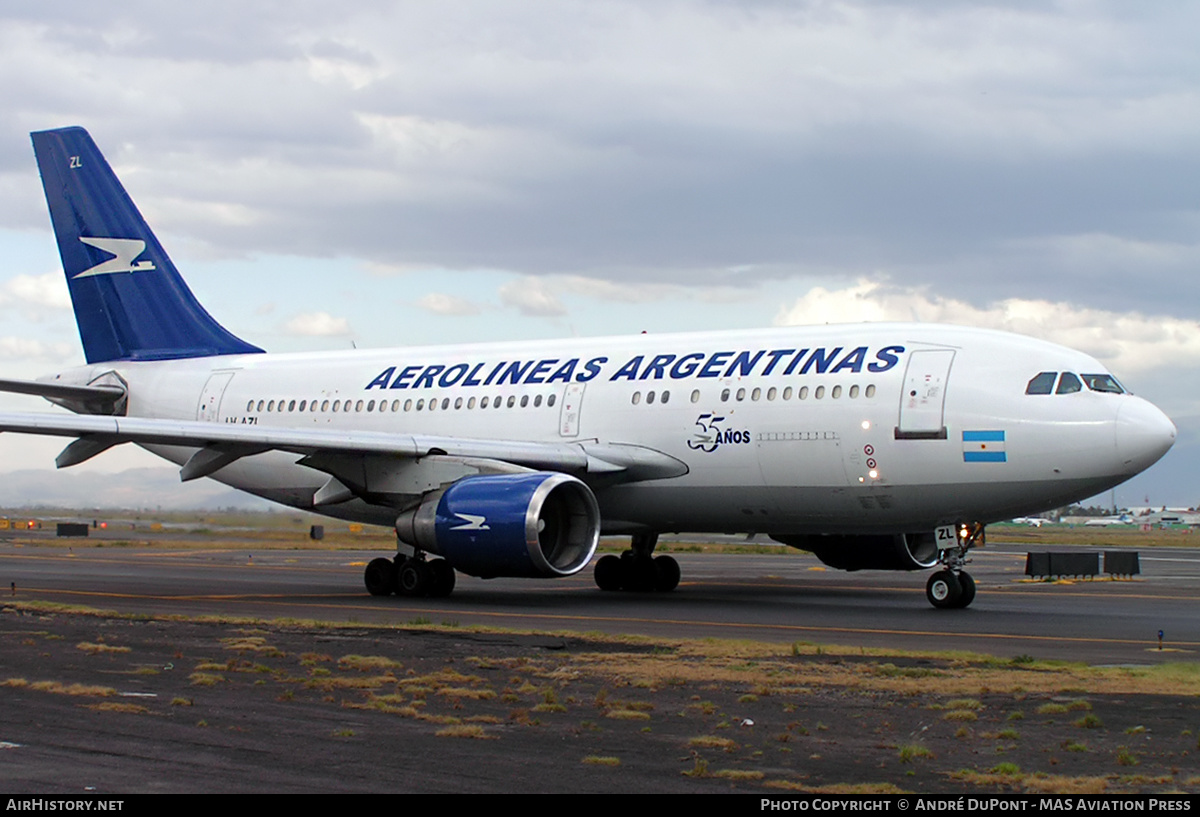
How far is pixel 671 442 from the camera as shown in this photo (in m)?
22.9

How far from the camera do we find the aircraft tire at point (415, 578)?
23.3 m

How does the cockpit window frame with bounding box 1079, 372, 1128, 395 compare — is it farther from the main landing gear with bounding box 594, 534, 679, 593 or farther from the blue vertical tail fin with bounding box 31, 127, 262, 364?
the blue vertical tail fin with bounding box 31, 127, 262, 364

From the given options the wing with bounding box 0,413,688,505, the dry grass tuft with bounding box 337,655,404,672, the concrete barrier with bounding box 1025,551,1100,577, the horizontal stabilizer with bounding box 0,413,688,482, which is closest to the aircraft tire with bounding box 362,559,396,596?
the wing with bounding box 0,413,688,505

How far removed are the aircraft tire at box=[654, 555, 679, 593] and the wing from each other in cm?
346

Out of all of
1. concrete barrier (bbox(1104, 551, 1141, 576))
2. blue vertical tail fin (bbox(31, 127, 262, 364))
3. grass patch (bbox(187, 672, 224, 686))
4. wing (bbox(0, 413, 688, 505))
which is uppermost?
blue vertical tail fin (bbox(31, 127, 262, 364))

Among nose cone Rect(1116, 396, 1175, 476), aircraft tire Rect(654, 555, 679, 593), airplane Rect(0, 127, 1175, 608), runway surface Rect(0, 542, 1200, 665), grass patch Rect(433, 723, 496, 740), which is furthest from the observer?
aircraft tire Rect(654, 555, 679, 593)

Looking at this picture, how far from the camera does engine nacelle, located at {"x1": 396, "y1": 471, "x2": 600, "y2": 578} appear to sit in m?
20.5

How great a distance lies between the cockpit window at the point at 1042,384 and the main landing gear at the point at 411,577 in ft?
32.0

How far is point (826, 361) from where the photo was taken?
21.8m

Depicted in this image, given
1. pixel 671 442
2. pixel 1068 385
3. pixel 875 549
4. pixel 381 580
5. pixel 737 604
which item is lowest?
pixel 737 604

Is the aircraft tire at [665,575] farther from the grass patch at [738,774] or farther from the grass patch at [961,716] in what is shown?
the grass patch at [738,774]

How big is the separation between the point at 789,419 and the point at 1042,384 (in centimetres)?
382

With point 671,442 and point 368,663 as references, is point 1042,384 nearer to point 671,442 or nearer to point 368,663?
point 671,442

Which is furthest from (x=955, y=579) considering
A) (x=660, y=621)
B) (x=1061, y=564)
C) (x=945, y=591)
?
(x=1061, y=564)
